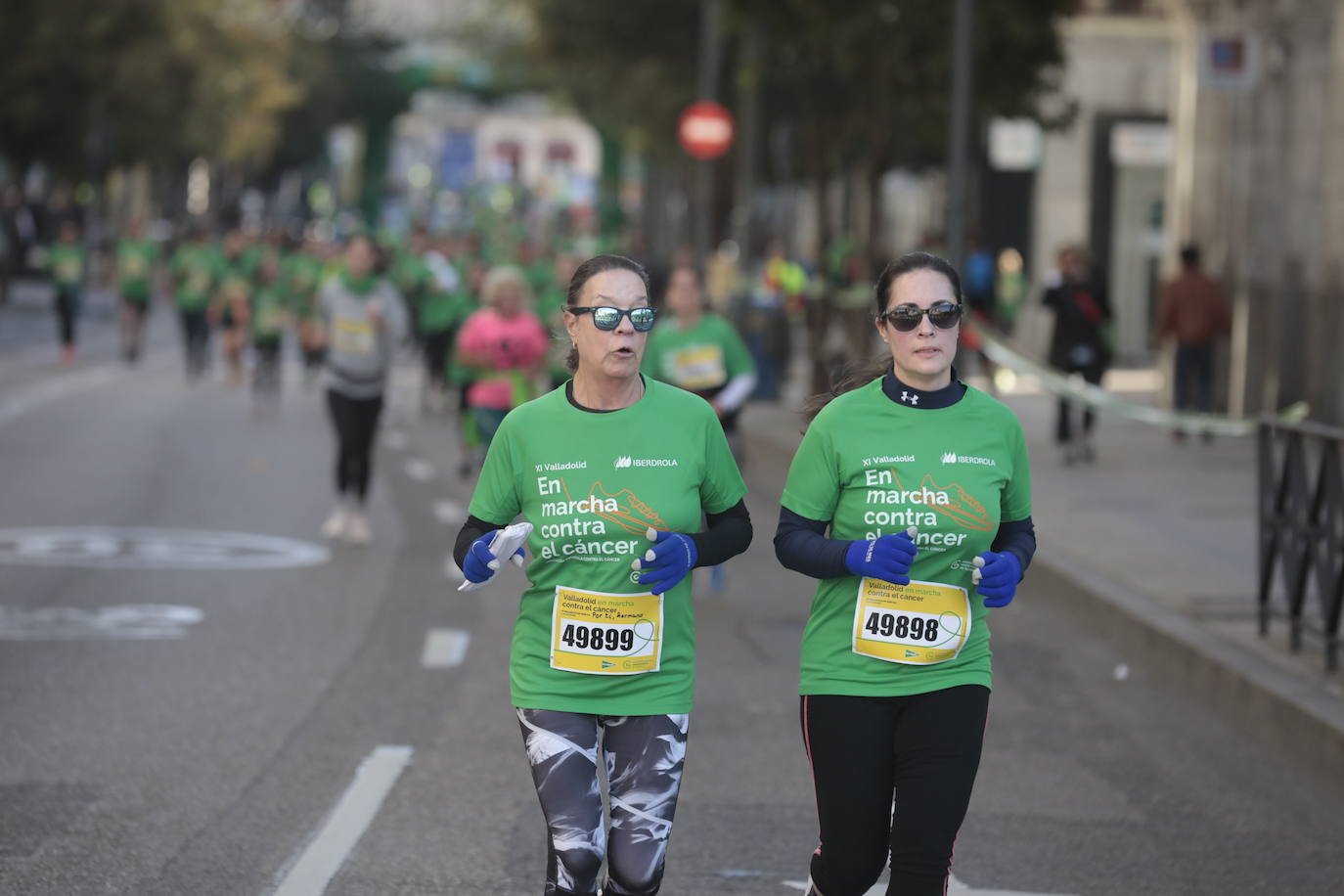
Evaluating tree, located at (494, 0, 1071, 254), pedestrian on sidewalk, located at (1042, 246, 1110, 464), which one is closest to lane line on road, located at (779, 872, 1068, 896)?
pedestrian on sidewalk, located at (1042, 246, 1110, 464)

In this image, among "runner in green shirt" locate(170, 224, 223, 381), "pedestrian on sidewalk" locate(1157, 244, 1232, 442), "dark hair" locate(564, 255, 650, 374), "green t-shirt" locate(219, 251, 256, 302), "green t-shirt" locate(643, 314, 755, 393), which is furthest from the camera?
"runner in green shirt" locate(170, 224, 223, 381)

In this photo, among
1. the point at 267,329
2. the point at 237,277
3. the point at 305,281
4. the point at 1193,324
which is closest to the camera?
the point at 1193,324

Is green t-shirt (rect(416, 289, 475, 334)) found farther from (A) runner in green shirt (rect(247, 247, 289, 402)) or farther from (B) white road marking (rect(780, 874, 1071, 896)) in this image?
(B) white road marking (rect(780, 874, 1071, 896))

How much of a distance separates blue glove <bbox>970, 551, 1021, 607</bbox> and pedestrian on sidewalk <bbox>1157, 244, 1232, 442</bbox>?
17.5m

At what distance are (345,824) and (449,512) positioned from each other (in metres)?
9.32

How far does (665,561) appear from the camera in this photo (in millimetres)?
5004

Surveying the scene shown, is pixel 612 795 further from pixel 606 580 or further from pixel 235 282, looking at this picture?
pixel 235 282

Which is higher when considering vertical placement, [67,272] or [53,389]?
[67,272]

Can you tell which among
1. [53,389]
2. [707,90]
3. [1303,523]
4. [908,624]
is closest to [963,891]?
[908,624]

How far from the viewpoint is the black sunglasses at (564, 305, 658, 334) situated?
5094mm

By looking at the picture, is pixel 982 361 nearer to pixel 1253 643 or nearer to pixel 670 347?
pixel 670 347

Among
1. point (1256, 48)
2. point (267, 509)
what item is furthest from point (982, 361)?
point (267, 509)

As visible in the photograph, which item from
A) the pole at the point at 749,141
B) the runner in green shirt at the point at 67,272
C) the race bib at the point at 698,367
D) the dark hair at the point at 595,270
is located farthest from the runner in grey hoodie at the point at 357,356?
the runner in green shirt at the point at 67,272

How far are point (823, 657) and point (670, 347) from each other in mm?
7729
